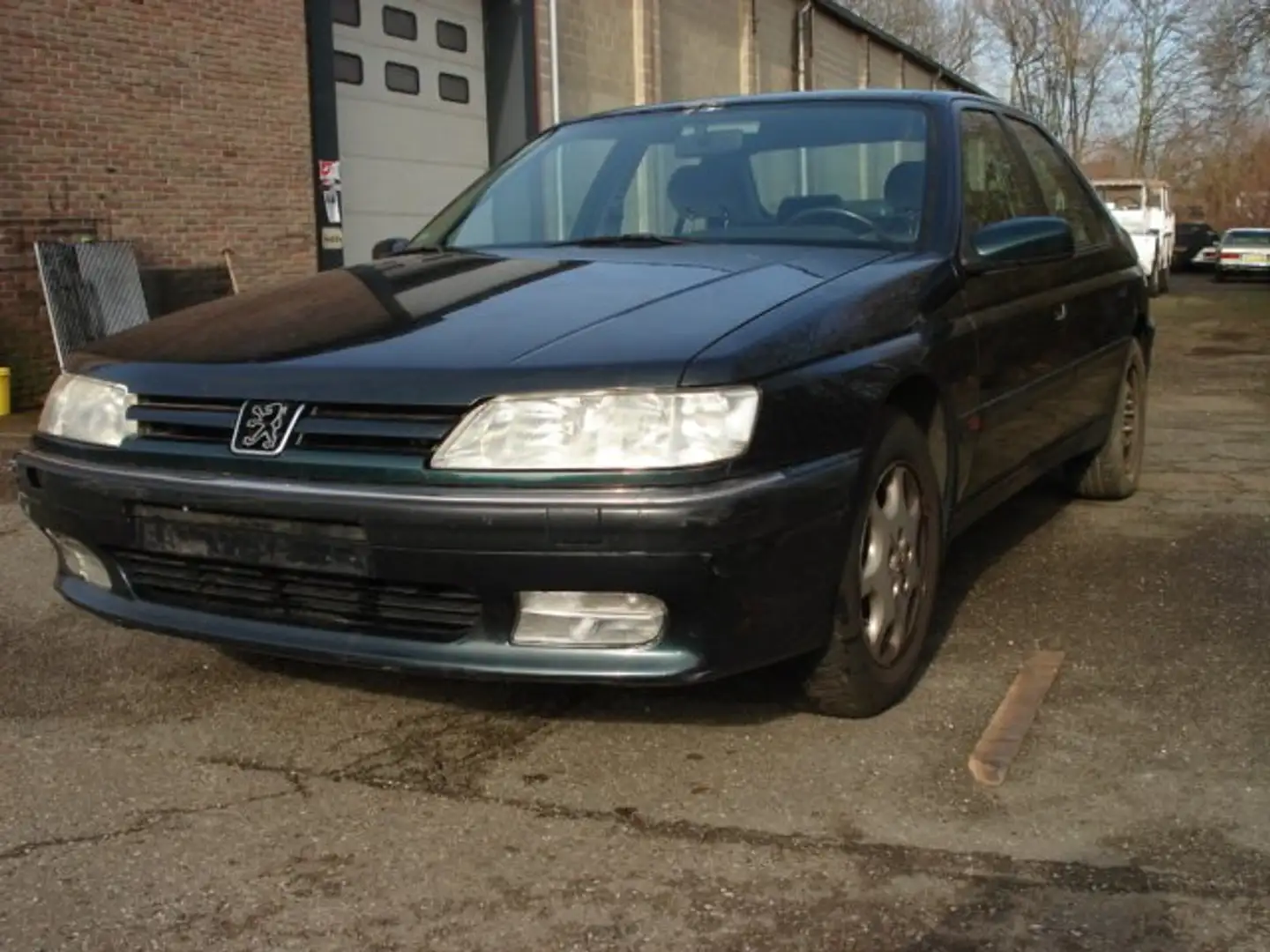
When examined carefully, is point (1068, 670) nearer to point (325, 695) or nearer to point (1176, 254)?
point (325, 695)

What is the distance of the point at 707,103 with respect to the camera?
468 cm

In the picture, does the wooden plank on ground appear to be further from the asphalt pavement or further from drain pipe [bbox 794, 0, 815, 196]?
drain pipe [bbox 794, 0, 815, 196]

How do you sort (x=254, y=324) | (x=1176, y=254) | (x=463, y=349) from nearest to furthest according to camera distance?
(x=463, y=349) → (x=254, y=324) → (x=1176, y=254)

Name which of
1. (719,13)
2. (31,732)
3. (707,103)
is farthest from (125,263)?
(719,13)

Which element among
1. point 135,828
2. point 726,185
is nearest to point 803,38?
point 726,185

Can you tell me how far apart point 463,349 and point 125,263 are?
27.3 ft

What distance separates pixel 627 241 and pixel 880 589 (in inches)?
54.9

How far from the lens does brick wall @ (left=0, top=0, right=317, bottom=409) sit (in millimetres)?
9734

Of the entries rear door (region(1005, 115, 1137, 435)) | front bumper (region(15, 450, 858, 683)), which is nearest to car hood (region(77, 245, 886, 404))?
front bumper (region(15, 450, 858, 683))

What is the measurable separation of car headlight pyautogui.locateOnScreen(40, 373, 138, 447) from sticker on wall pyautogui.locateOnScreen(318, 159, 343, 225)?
9.28m

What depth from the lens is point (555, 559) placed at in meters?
2.77

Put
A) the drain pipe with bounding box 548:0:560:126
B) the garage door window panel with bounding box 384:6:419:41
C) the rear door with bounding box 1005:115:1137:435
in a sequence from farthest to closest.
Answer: the drain pipe with bounding box 548:0:560:126
the garage door window panel with bounding box 384:6:419:41
the rear door with bounding box 1005:115:1137:435

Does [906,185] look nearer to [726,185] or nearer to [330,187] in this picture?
[726,185]

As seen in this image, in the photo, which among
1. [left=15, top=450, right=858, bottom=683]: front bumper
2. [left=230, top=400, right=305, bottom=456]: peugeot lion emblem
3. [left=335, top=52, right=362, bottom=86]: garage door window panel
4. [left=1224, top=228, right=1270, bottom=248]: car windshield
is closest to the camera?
[left=15, top=450, right=858, bottom=683]: front bumper
